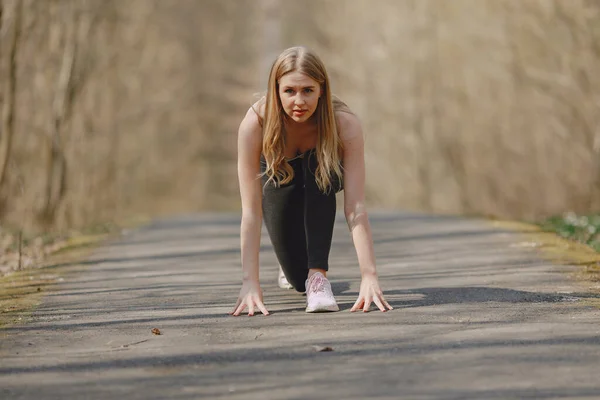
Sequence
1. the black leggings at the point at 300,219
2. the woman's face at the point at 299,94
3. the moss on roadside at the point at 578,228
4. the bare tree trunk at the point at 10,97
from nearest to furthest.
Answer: the woman's face at the point at 299,94
the black leggings at the point at 300,219
the moss on roadside at the point at 578,228
the bare tree trunk at the point at 10,97

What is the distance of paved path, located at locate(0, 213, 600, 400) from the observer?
414 cm

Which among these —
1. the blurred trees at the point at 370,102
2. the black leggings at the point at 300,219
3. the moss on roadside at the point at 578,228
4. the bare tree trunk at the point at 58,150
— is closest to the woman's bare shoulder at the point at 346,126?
the black leggings at the point at 300,219

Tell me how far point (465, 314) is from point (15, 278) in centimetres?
345

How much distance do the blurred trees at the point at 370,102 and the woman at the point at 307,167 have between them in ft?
28.0

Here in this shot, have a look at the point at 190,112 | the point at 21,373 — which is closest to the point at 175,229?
the point at 21,373

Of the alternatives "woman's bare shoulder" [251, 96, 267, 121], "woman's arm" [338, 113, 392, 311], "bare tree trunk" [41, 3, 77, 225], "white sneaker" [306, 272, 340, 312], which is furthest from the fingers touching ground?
"bare tree trunk" [41, 3, 77, 225]

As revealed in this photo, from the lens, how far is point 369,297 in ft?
19.5

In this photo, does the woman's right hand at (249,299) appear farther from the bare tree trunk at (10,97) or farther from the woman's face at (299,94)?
the bare tree trunk at (10,97)

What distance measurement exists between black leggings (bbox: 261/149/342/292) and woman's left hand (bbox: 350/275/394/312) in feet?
0.83

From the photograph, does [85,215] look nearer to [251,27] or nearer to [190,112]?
[190,112]

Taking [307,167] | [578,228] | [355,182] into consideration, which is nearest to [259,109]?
[307,167]

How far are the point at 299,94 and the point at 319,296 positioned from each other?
3.39 feet

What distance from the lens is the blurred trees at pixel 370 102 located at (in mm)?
19969

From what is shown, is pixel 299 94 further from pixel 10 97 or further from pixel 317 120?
pixel 10 97
